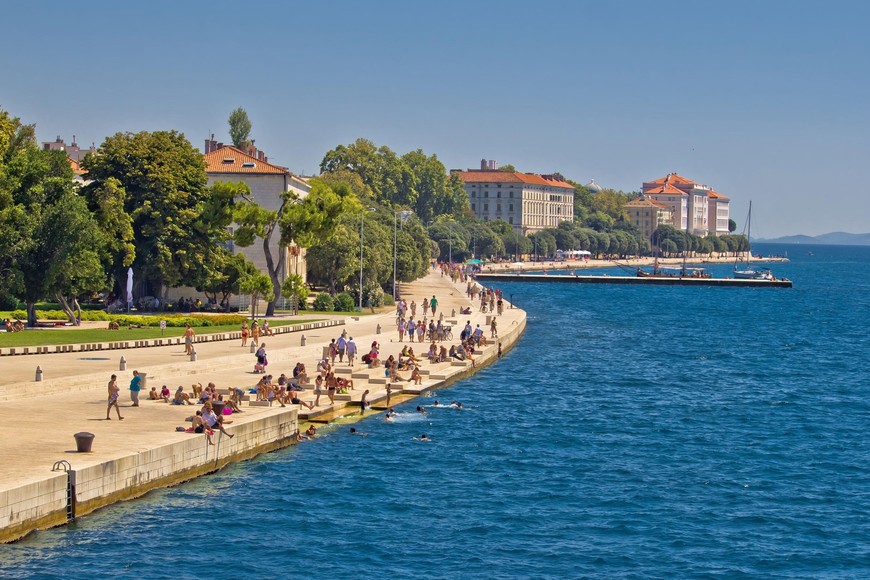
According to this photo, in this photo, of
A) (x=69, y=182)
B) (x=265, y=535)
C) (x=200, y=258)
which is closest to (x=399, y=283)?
(x=200, y=258)

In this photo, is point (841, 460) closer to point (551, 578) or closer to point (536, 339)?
point (551, 578)

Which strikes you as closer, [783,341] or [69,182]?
[69,182]

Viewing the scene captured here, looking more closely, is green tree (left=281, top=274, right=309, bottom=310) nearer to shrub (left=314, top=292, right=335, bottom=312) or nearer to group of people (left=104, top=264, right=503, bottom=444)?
shrub (left=314, top=292, right=335, bottom=312)

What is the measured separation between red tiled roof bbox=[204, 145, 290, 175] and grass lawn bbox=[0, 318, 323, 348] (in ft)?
73.0

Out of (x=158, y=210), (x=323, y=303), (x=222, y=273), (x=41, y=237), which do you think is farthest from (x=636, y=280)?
(x=41, y=237)

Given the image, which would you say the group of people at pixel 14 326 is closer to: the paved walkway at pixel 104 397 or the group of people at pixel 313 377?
the group of people at pixel 313 377

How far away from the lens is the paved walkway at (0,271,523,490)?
3197 centimetres

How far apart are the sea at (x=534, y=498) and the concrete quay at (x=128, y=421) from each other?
59 centimetres

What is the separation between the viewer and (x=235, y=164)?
8662cm

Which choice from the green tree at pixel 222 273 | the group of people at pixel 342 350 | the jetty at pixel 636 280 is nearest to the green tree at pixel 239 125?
the jetty at pixel 636 280

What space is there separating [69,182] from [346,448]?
31.5 meters

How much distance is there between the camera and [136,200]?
74.6 metres

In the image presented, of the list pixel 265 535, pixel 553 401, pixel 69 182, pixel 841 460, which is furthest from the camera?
pixel 69 182

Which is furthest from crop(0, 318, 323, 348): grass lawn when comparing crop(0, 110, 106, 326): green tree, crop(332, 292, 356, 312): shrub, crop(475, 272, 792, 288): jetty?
crop(475, 272, 792, 288): jetty
